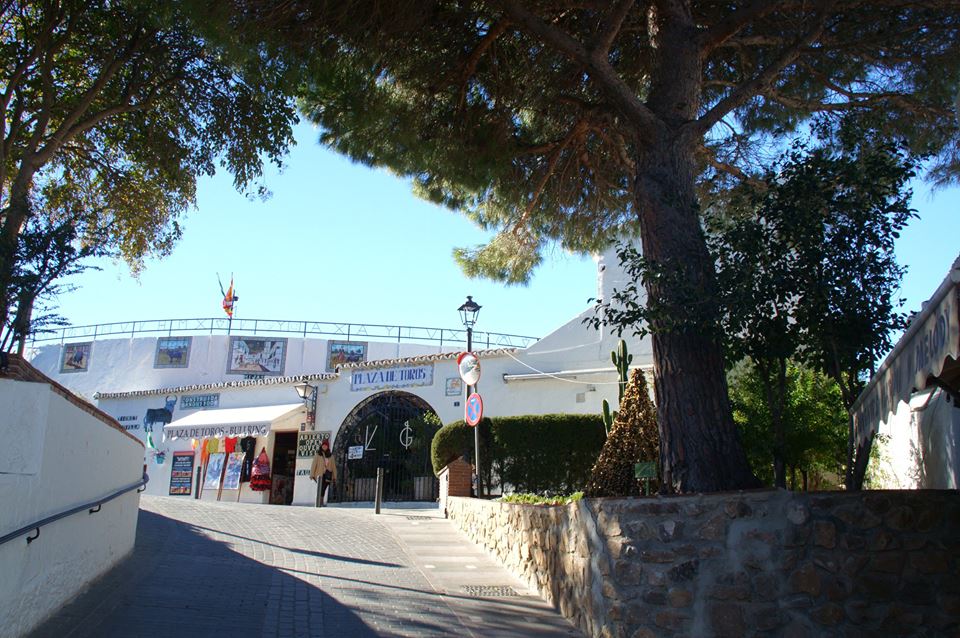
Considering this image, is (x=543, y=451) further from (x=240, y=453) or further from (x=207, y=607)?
(x=240, y=453)

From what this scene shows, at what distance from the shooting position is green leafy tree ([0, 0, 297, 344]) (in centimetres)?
1040

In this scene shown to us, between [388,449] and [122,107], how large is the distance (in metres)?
13.9

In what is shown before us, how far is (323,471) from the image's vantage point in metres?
22.3

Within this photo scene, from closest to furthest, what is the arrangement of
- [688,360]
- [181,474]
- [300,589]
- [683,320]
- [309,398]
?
[683,320] < [688,360] < [300,589] < [309,398] < [181,474]

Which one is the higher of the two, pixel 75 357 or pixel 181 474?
pixel 75 357

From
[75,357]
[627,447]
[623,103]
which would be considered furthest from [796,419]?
[75,357]

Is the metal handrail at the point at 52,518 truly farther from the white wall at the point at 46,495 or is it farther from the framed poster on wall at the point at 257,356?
the framed poster on wall at the point at 257,356

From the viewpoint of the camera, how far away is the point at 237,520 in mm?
14578

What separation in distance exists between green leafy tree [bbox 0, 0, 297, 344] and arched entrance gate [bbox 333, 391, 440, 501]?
10.9m

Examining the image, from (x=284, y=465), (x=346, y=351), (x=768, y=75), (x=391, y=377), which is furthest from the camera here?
(x=346, y=351)

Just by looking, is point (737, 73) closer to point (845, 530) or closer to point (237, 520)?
point (845, 530)

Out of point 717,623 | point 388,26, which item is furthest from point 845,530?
point 388,26

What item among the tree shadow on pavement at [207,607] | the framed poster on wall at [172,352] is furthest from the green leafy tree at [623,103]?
the framed poster on wall at [172,352]

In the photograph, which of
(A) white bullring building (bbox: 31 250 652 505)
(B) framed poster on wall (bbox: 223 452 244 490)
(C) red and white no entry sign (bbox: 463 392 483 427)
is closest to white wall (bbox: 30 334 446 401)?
(A) white bullring building (bbox: 31 250 652 505)
